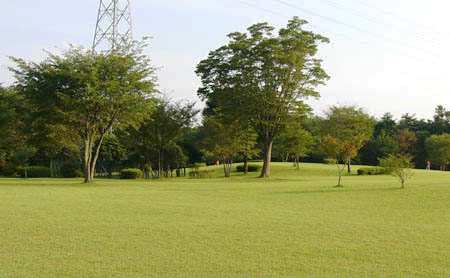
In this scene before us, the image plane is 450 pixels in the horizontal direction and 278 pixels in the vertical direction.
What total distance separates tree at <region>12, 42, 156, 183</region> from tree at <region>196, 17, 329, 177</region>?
34.6 ft

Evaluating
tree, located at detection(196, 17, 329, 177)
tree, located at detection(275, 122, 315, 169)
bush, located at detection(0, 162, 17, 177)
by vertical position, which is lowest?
bush, located at detection(0, 162, 17, 177)

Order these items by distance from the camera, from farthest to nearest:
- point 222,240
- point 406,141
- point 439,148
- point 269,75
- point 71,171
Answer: point 406,141, point 439,148, point 71,171, point 269,75, point 222,240

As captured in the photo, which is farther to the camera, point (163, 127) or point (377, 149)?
point (377, 149)

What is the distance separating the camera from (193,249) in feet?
25.2

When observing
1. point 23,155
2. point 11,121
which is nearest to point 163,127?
point 11,121

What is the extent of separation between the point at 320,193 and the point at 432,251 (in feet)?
40.1

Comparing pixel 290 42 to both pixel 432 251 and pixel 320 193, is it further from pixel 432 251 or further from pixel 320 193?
pixel 432 251

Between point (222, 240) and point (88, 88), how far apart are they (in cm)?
1905

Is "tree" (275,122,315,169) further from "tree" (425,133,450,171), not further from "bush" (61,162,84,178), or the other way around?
"tree" (425,133,450,171)

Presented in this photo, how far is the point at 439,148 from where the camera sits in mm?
61094

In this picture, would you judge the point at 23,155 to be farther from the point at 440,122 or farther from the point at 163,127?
the point at 440,122

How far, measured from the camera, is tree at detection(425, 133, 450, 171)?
60.2 m

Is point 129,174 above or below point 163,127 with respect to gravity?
below

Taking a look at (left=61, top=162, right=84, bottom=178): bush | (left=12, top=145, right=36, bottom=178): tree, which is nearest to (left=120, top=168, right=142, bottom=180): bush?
(left=61, top=162, right=84, bottom=178): bush
